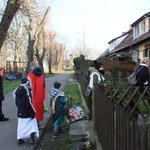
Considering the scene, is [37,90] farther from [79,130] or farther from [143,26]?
[143,26]

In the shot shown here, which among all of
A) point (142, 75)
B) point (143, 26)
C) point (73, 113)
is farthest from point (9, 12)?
point (143, 26)

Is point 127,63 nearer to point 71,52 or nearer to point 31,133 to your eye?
point 31,133

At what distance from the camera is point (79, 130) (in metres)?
6.46

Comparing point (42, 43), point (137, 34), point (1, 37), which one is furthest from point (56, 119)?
point (42, 43)

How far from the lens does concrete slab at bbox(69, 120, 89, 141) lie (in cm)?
617

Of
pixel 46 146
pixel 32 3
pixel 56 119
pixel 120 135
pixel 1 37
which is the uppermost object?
pixel 32 3

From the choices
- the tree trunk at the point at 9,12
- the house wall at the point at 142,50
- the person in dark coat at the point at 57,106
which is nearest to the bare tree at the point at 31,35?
the house wall at the point at 142,50

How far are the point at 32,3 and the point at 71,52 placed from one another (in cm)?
10775

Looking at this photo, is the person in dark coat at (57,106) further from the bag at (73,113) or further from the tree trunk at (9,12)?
the tree trunk at (9,12)

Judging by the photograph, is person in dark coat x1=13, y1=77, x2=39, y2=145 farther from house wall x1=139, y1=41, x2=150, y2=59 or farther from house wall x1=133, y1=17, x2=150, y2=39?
house wall x1=133, y1=17, x2=150, y2=39

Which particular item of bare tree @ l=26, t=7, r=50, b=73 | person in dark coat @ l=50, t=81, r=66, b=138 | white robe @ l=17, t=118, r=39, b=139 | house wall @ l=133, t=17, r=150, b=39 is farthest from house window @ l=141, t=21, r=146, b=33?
white robe @ l=17, t=118, r=39, b=139

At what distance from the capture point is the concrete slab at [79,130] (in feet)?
20.2

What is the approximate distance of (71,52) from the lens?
126188 mm

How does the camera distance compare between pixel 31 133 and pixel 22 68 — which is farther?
pixel 22 68
